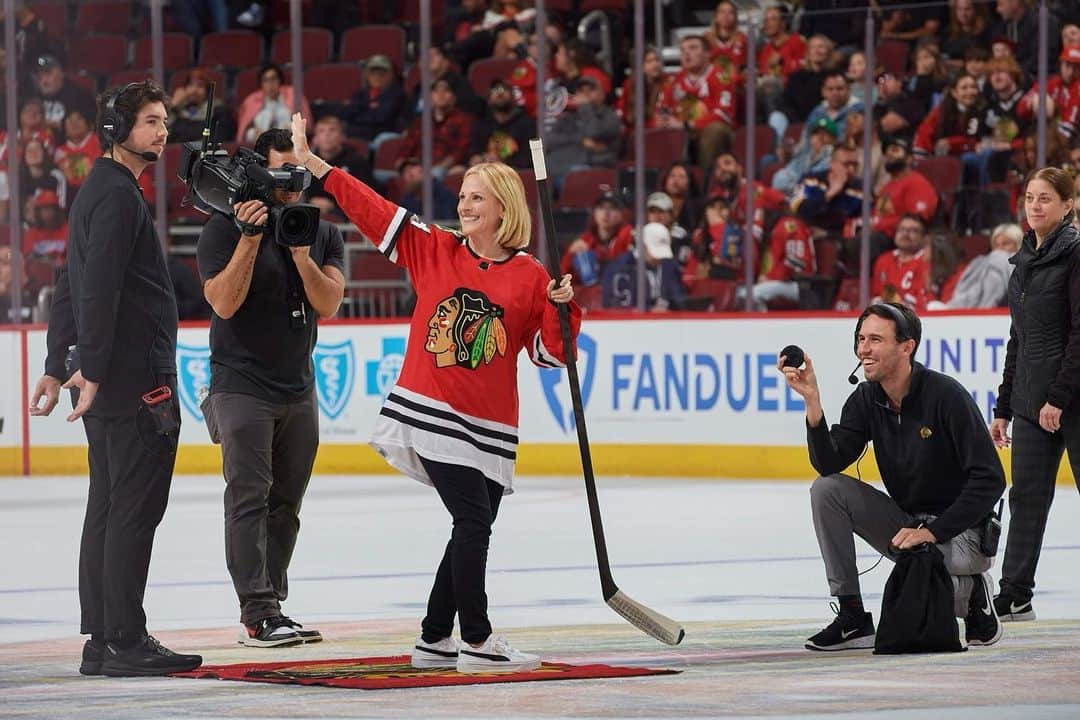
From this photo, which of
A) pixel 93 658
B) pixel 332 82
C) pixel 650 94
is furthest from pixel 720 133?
pixel 93 658

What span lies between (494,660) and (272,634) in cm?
79

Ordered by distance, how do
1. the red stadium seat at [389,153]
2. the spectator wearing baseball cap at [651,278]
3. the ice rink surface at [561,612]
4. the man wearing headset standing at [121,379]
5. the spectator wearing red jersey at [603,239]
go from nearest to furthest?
the ice rink surface at [561,612]
the man wearing headset standing at [121,379]
the spectator wearing baseball cap at [651,278]
the spectator wearing red jersey at [603,239]
the red stadium seat at [389,153]

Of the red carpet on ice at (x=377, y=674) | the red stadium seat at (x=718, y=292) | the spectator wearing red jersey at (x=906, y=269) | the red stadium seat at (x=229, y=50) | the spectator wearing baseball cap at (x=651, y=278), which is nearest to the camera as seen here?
the red carpet on ice at (x=377, y=674)

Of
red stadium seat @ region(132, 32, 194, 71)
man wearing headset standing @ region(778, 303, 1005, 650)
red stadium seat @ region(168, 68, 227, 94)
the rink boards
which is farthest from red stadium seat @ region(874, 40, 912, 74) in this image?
man wearing headset standing @ region(778, 303, 1005, 650)

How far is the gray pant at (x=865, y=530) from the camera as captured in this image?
189 inches

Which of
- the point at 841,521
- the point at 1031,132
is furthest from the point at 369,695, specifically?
the point at 1031,132

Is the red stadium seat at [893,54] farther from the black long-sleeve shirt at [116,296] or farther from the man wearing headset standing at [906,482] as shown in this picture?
the black long-sleeve shirt at [116,296]

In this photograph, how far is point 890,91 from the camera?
37.3 feet

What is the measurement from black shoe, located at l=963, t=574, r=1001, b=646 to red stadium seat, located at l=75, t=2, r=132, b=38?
28.6 ft

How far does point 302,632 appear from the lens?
498cm

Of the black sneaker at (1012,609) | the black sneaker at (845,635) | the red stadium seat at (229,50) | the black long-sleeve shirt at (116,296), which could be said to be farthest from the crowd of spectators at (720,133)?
the black long-sleeve shirt at (116,296)

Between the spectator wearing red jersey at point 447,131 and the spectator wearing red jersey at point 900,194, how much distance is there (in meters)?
2.82

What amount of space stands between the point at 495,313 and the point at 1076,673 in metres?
1.57

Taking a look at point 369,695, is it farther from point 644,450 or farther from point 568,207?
point 568,207
